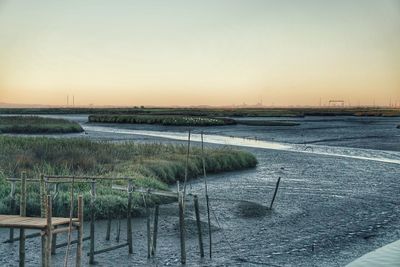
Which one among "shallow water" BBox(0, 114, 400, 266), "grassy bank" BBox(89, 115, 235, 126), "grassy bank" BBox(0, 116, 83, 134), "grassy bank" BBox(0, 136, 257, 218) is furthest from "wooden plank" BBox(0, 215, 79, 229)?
"grassy bank" BBox(89, 115, 235, 126)

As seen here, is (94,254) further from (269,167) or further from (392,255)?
(269,167)

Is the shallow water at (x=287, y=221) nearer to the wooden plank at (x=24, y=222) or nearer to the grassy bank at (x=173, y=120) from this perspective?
the wooden plank at (x=24, y=222)

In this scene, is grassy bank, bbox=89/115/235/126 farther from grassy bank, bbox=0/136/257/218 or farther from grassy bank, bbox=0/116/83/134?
grassy bank, bbox=0/136/257/218

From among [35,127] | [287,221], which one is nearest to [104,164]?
[287,221]

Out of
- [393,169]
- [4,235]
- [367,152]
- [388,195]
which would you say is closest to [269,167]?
[393,169]

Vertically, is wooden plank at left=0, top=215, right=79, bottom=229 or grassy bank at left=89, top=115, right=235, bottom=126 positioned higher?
wooden plank at left=0, top=215, right=79, bottom=229

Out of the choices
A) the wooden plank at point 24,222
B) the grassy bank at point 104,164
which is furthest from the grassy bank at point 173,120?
the wooden plank at point 24,222

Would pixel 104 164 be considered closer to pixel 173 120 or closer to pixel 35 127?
pixel 35 127

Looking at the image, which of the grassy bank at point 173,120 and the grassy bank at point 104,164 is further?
the grassy bank at point 173,120

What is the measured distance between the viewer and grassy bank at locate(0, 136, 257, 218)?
1878 cm

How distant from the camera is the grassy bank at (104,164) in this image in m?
18.8

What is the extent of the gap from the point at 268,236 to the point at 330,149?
1470 inches

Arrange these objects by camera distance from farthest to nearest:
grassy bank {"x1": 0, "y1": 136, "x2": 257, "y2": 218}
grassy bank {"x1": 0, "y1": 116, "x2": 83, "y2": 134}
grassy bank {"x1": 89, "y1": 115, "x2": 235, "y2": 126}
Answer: grassy bank {"x1": 89, "y1": 115, "x2": 235, "y2": 126} → grassy bank {"x1": 0, "y1": 116, "x2": 83, "y2": 134} → grassy bank {"x1": 0, "y1": 136, "x2": 257, "y2": 218}

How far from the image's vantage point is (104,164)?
93.8 ft
